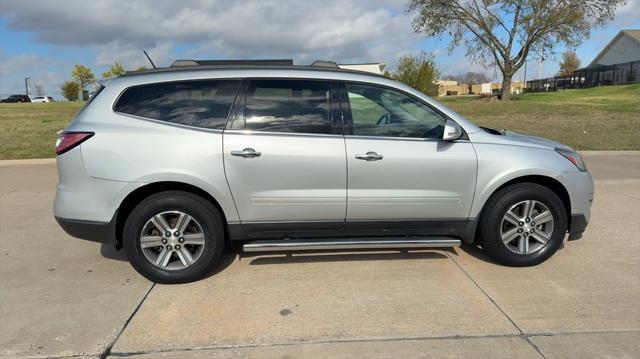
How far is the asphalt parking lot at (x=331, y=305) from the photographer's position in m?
3.19

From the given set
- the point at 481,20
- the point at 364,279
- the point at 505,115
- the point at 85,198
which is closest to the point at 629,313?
the point at 364,279

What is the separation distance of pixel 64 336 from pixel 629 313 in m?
4.04

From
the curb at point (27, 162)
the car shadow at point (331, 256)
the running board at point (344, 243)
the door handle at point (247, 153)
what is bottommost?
the car shadow at point (331, 256)

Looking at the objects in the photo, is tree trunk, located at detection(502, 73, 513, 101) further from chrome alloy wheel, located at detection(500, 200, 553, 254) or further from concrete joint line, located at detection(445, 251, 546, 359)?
concrete joint line, located at detection(445, 251, 546, 359)

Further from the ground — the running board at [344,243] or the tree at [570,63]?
the tree at [570,63]

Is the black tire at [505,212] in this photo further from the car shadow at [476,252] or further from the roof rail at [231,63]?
the roof rail at [231,63]

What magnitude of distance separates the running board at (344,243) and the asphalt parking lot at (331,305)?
278 millimetres

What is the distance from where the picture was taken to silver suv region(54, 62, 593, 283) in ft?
13.2

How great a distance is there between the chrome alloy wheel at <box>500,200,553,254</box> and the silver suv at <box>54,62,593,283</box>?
1 centimetres

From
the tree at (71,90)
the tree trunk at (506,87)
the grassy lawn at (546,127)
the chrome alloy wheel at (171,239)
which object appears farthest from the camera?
the tree at (71,90)

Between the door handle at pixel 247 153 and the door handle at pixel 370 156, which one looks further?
the door handle at pixel 370 156

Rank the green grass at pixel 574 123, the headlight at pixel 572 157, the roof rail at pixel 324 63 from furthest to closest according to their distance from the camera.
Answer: the green grass at pixel 574 123
the roof rail at pixel 324 63
the headlight at pixel 572 157

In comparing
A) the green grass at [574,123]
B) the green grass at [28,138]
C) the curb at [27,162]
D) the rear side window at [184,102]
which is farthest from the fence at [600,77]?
the rear side window at [184,102]

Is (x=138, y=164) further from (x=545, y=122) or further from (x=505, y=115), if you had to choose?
(x=505, y=115)
